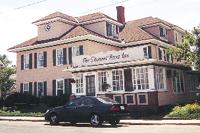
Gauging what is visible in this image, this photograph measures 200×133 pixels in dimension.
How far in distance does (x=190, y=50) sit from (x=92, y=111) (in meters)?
15.2

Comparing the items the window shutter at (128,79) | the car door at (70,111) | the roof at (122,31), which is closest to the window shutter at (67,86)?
the roof at (122,31)

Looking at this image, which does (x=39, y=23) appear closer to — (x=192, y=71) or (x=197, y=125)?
(x=192, y=71)

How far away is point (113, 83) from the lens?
937 inches

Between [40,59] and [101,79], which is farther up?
[40,59]

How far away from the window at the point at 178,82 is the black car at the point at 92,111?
11.5m

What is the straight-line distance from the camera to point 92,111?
621 inches

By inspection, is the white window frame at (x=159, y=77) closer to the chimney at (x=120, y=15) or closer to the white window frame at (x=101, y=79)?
the white window frame at (x=101, y=79)

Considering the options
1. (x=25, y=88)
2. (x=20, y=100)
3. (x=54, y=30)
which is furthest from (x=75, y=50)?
(x=25, y=88)

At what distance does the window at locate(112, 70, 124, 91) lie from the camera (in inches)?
925

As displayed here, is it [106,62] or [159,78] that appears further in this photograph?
[106,62]

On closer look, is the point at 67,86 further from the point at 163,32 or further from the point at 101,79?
the point at 163,32

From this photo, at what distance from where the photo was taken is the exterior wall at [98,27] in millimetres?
33553

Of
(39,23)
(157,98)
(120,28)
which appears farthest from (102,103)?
(120,28)

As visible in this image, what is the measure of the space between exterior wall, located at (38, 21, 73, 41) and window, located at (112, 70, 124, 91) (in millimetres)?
11063
